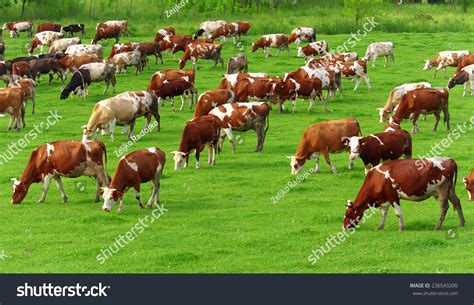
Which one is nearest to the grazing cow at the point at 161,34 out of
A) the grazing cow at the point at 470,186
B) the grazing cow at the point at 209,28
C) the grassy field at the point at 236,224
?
the grazing cow at the point at 209,28

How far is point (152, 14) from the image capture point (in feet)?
281

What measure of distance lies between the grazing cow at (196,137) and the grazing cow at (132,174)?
4.41 metres

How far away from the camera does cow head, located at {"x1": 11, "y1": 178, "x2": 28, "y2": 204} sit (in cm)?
2372

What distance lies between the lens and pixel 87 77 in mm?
41562

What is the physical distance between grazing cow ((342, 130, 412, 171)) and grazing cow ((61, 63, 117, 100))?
64.7ft

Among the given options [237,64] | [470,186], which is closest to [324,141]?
[470,186]

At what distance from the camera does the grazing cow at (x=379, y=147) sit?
78.2ft

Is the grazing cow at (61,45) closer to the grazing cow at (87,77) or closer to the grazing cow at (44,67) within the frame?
the grazing cow at (44,67)

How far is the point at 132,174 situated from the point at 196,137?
5.25m

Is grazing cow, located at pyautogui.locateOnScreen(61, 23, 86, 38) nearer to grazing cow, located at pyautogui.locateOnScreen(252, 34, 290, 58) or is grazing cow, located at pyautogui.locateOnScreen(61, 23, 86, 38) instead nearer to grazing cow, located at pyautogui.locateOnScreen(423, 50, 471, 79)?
grazing cow, located at pyautogui.locateOnScreen(252, 34, 290, 58)

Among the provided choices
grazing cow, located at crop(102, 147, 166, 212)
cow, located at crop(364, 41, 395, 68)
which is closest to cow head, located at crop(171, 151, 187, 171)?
grazing cow, located at crop(102, 147, 166, 212)

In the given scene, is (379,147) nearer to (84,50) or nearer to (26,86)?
(26,86)
